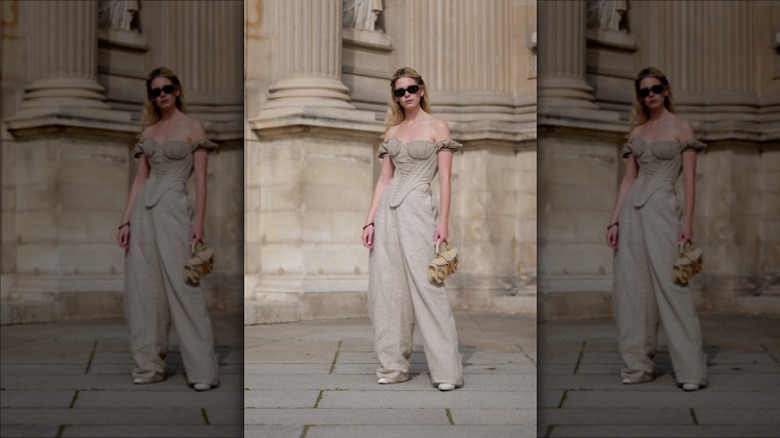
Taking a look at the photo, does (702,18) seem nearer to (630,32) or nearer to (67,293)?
(630,32)

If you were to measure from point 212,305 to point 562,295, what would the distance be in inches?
40.6

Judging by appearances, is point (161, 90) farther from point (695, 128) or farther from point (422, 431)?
point (422, 431)

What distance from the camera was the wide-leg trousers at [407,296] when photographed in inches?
250

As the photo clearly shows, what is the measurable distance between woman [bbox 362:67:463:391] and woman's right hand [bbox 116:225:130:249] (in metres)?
3.00

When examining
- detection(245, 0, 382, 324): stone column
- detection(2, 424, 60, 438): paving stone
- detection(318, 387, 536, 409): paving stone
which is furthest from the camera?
detection(245, 0, 382, 324): stone column

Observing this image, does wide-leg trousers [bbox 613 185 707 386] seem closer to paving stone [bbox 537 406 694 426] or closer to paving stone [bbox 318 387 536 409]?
paving stone [bbox 537 406 694 426]

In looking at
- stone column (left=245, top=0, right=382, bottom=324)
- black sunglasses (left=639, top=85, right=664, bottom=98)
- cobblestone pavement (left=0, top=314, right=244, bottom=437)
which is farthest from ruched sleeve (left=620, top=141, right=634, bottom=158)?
stone column (left=245, top=0, right=382, bottom=324)

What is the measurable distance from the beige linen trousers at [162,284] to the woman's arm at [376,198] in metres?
2.95

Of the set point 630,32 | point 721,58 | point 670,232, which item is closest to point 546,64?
point 630,32

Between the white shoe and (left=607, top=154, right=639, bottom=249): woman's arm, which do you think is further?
the white shoe

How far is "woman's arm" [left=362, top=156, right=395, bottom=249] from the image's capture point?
6598 mm

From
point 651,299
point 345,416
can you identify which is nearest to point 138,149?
point 651,299

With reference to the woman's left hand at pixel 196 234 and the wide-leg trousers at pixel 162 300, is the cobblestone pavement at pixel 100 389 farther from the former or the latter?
the woman's left hand at pixel 196 234

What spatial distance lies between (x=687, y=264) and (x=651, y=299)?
0.55 ft
